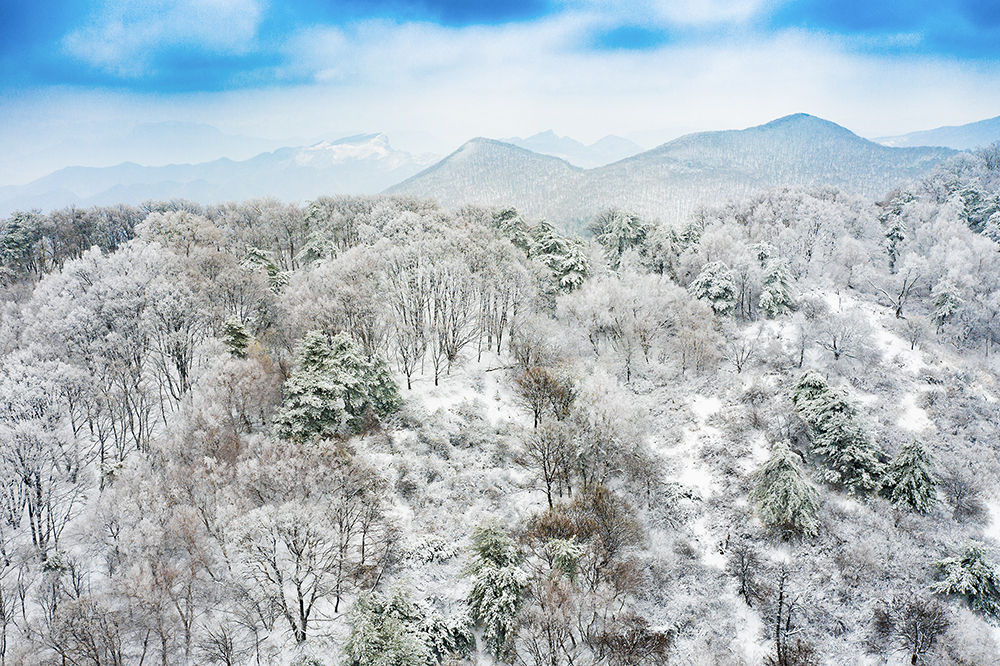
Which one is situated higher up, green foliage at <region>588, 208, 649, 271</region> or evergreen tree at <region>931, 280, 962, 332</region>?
green foliage at <region>588, 208, 649, 271</region>

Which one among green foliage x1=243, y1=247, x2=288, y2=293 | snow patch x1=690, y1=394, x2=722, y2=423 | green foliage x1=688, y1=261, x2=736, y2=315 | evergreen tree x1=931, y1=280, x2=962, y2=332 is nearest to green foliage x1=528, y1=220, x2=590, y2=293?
green foliage x1=688, y1=261, x2=736, y2=315

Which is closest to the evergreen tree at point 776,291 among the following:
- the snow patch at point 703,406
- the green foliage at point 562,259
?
the snow patch at point 703,406

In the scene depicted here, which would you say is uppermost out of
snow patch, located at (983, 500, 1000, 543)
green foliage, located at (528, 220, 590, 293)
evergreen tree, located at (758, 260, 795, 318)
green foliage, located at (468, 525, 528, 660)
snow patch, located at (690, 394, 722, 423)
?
green foliage, located at (528, 220, 590, 293)

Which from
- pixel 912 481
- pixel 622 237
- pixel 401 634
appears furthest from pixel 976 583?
pixel 622 237

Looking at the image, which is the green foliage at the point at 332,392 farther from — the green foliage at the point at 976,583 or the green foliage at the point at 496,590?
the green foliage at the point at 976,583

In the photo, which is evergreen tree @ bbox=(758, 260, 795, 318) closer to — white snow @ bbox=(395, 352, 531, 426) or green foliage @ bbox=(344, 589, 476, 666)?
white snow @ bbox=(395, 352, 531, 426)
